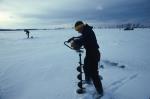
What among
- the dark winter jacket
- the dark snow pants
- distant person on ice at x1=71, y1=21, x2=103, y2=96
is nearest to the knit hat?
distant person on ice at x1=71, y1=21, x2=103, y2=96

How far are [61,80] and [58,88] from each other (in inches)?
32.5

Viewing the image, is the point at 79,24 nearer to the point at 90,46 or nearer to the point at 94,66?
the point at 90,46

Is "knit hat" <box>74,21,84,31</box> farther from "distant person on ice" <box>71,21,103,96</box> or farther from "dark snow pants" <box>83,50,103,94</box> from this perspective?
"dark snow pants" <box>83,50,103,94</box>

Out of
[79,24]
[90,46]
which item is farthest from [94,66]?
[79,24]

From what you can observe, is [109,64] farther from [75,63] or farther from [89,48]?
[89,48]

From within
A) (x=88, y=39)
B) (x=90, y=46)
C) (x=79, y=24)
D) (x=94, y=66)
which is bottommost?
(x=94, y=66)

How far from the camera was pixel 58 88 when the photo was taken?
590 centimetres

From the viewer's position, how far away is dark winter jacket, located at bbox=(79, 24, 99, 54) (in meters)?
4.88

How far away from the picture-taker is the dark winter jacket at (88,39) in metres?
4.88

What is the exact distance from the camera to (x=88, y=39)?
16.1 feet

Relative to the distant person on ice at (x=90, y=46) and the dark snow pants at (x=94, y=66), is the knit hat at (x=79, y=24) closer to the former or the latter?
the distant person on ice at (x=90, y=46)

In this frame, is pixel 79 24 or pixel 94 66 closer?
pixel 79 24

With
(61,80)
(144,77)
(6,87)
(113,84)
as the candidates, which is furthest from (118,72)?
(6,87)

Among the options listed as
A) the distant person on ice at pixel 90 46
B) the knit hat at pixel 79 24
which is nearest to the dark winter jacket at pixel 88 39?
the distant person on ice at pixel 90 46
